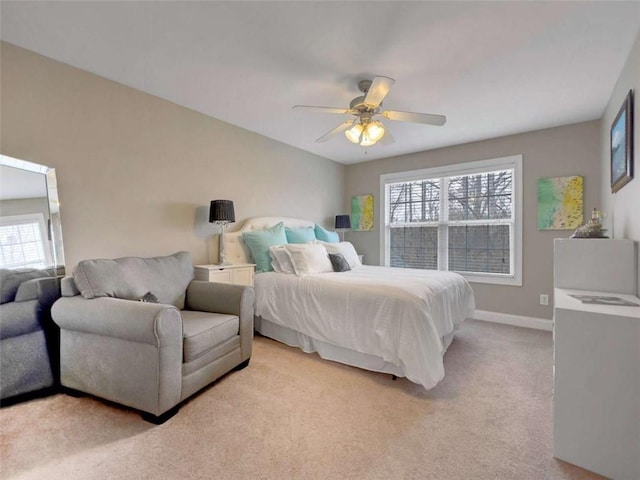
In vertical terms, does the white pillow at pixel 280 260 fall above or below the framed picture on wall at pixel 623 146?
below

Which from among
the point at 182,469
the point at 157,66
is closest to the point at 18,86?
the point at 157,66

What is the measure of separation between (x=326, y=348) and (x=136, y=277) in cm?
167

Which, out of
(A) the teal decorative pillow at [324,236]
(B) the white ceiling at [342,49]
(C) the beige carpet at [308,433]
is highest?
(B) the white ceiling at [342,49]

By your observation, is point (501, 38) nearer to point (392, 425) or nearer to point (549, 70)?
point (549, 70)

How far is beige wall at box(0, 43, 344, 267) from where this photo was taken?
2145 mm

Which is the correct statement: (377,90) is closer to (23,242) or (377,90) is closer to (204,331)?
(204,331)

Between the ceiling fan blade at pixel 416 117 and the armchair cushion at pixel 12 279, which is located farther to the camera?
the ceiling fan blade at pixel 416 117

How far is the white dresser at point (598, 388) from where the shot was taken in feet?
4.43

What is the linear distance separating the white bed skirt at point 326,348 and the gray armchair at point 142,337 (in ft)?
1.93

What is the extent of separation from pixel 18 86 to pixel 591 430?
13.1 feet

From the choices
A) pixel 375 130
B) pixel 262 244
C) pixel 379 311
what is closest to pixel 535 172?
pixel 375 130

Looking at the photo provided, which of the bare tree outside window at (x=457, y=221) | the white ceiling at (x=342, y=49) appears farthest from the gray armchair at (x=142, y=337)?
the bare tree outside window at (x=457, y=221)

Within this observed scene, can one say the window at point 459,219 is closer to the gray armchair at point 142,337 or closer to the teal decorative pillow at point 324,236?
the teal decorative pillow at point 324,236

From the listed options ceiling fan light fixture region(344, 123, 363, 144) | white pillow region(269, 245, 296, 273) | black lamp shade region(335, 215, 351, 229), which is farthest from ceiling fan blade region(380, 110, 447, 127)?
black lamp shade region(335, 215, 351, 229)
